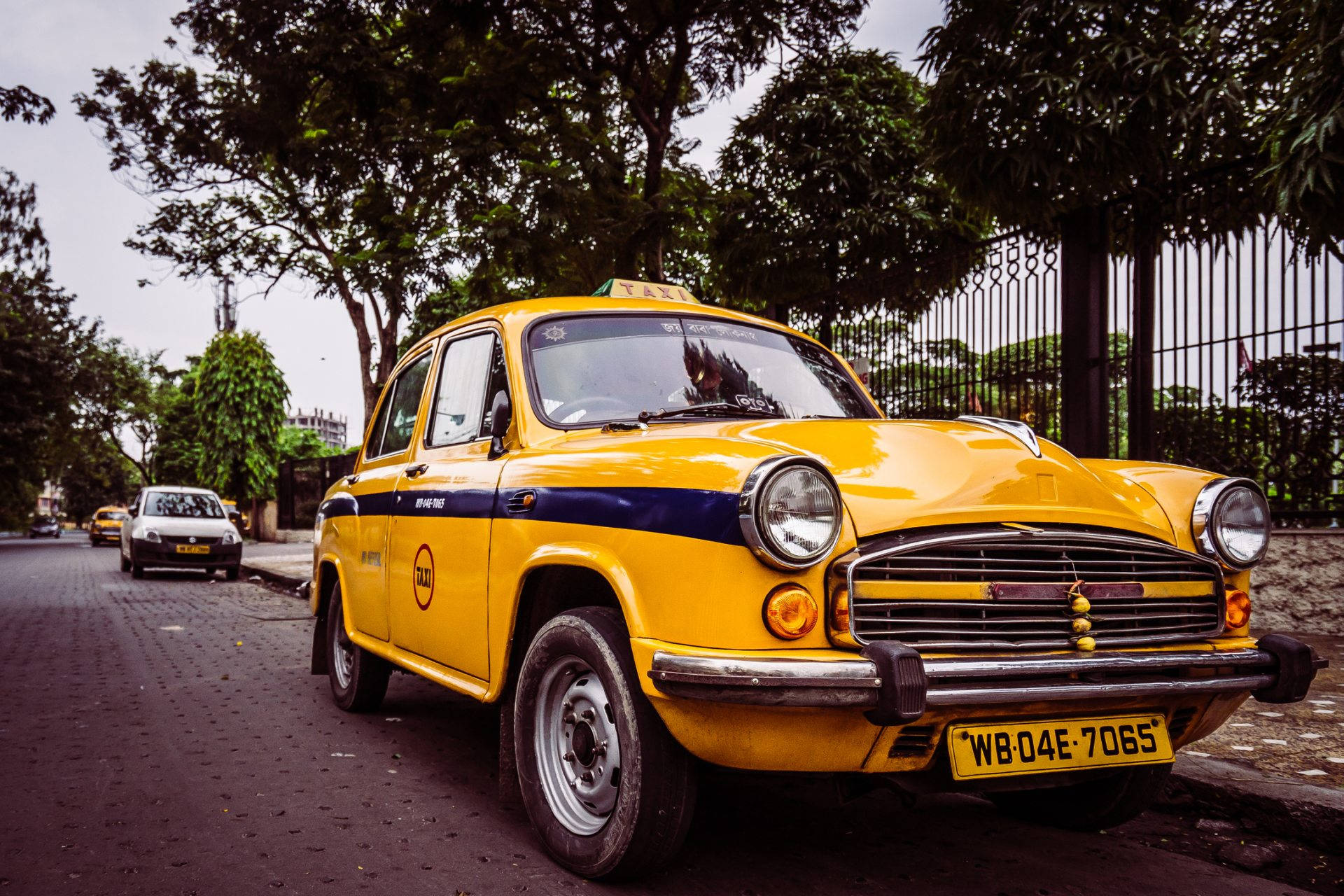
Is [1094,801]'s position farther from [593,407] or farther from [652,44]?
[652,44]

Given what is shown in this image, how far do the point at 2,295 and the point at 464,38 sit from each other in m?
30.7

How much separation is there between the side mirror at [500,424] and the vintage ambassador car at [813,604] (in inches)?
0.6

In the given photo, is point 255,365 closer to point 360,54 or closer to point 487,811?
point 360,54

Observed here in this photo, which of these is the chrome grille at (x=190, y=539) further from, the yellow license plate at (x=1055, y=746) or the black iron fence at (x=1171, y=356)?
the yellow license plate at (x=1055, y=746)

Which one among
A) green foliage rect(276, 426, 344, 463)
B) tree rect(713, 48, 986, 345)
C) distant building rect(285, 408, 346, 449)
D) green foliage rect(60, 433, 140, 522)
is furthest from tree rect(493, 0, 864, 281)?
distant building rect(285, 408, 346, 449)

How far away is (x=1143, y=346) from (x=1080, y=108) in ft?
6.25

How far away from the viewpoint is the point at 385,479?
16.7 feet

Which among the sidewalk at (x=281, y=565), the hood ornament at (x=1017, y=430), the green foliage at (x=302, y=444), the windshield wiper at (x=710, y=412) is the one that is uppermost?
the green foliage at (x=302, y=444)

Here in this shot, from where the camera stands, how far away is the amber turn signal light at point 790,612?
8.77 feet

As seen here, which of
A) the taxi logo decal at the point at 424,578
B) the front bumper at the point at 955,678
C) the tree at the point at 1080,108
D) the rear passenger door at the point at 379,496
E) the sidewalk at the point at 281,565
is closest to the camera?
the front bumper at the point at 955,678

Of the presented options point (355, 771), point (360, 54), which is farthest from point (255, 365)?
point (355, 771)

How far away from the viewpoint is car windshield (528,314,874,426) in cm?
393

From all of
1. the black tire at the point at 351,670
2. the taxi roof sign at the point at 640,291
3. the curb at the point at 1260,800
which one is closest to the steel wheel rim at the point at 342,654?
the black tire at the point at 351,670

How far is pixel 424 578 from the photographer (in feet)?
14.3
